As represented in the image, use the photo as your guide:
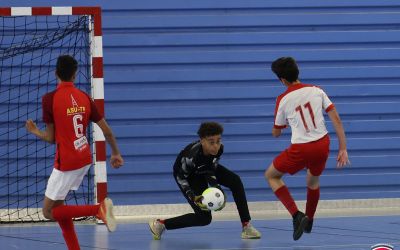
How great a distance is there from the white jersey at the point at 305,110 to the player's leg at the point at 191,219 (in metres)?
1.32

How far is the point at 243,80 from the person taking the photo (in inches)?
526

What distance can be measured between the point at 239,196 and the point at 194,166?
23.8 inches

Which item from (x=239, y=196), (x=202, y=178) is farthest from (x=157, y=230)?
(x=239, y=196)

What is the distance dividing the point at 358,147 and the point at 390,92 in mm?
955

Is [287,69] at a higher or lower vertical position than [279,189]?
higher

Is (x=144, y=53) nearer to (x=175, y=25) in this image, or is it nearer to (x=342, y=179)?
(x=175, y=25)

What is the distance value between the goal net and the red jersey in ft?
16.7

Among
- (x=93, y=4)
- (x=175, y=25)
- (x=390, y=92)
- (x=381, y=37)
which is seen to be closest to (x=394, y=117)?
(x=390, y=92)

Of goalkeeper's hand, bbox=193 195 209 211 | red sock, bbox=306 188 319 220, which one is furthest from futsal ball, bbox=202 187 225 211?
red sock, bbox=306 188 319 220

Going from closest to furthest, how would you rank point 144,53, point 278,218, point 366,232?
point 366,232 < point 278,218 < point 144,53

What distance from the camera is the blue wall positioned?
13.1 metres

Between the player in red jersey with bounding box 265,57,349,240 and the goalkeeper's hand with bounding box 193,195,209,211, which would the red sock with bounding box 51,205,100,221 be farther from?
the player in red jersey with bounding box 265,57,349,240

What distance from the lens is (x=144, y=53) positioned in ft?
43.2

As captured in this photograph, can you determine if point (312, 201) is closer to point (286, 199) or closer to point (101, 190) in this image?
point (286, 199)
